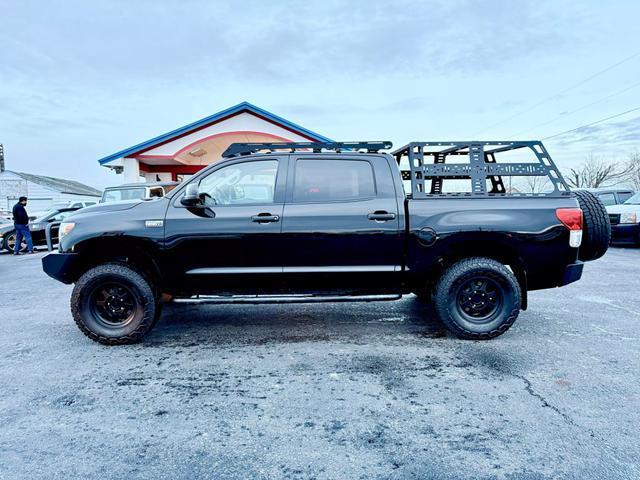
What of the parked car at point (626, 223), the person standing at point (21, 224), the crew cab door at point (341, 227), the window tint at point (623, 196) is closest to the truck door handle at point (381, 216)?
the crew cab door at point (341, 227)

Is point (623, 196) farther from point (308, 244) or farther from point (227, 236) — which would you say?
point (227, 236)

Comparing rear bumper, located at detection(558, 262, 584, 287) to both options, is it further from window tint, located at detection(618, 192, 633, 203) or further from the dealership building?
the dealership building

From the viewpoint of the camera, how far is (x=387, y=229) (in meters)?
4.05

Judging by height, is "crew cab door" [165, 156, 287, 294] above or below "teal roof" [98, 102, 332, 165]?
below

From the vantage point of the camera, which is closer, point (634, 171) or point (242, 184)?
point (242, 184)

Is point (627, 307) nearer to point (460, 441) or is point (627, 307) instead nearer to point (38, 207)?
point (460, 441)

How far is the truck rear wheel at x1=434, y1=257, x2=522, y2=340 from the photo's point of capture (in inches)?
159

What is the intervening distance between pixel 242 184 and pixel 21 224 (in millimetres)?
11753

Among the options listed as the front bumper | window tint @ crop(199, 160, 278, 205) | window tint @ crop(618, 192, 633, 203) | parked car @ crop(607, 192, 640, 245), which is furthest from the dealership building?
window tint @ crop(199, 160, 278, 205)

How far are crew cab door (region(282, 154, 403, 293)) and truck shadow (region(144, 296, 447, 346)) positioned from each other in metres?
0.49

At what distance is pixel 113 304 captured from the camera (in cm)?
405

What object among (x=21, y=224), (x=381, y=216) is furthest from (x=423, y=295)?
(x=21, y=224)

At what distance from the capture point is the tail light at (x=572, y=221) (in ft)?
13.2

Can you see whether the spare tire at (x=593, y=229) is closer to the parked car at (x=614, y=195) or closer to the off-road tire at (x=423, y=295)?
the off-road tire at (x=423, y=295)
